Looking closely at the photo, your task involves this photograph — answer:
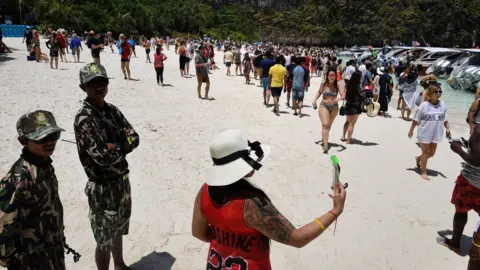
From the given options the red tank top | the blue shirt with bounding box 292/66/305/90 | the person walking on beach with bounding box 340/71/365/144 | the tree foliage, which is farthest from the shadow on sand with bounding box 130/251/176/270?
the tree foliage

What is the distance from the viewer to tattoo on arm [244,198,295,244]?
6.00ft

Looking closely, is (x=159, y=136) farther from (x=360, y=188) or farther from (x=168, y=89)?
(x=168, y=89)

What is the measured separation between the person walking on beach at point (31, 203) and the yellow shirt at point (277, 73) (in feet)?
28.6

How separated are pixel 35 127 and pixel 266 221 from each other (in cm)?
148

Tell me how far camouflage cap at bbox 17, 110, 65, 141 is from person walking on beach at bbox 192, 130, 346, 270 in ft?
3.43

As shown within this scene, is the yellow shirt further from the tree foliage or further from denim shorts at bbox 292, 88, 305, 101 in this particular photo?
the tree foliage

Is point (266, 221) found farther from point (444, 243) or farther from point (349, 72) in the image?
point (349, 72)

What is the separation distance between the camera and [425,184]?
242 inches

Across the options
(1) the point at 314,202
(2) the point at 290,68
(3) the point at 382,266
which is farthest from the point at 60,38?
(3) the point at 382,266

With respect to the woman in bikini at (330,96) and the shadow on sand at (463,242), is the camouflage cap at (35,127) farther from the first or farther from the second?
the woman in bikini at (330,96)

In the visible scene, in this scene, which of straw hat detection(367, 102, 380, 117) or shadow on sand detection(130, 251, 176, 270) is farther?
straw hat detection(367, 102, 380, 117)

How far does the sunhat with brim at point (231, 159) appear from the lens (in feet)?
6.06

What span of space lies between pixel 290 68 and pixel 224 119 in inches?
161

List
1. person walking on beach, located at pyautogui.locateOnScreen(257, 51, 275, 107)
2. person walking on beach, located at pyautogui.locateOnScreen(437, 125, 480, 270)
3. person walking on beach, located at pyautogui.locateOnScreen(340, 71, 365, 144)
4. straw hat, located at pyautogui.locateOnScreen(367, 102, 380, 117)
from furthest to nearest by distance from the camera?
person walking on beach, located at pyautogui.locateOnScreen(257, 51, 275, 107)
straw hat, located at pyautogui.locateOnScreen(367, 102, 380, 117)
person walking on beach, located at pyautogui.locateOnScreen(340, 71, 365, 144)
person walking on beach, located at pyautogui.locateOnScreen(437, 125, 480, 270)
